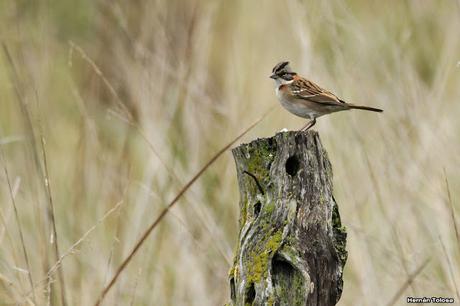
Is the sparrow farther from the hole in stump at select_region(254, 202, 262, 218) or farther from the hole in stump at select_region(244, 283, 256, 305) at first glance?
the hole in stump at select_region(244, 283, 256, 305)

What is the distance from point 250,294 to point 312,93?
2.03m

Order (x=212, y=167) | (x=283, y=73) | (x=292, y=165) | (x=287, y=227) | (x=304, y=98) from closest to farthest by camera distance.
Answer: (x=287, y=227)
(x=292, y=165)
(x=304, y=98)
(x=283, y=73)
(x=212, y=167)

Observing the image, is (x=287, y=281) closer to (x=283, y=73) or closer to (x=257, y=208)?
(x=257, y=208)

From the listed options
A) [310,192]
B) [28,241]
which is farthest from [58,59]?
[310,192]

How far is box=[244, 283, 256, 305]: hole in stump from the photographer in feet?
8.77

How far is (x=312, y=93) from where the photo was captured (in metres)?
4.52

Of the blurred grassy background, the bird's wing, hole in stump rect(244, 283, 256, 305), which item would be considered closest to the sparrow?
the bird's wing

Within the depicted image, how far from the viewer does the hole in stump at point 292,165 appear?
2.78 m

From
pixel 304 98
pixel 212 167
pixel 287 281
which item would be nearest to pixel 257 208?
pixel 287 281

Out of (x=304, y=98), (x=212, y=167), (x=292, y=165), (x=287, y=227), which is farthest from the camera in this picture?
(x=212, y=167)

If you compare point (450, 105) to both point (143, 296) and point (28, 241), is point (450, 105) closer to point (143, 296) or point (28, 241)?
point (143, 296)

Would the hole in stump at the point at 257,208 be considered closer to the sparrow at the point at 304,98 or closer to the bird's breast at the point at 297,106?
the sparrow at the point at 304,98

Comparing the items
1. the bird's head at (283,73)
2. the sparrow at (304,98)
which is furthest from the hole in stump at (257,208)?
the bird's head at (283,73)

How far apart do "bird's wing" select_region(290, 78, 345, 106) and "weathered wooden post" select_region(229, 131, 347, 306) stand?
168 cm
